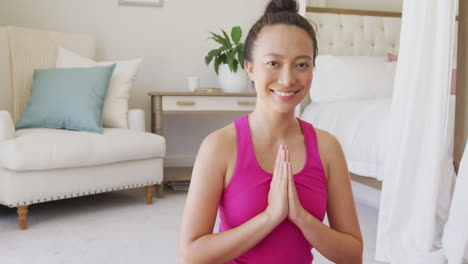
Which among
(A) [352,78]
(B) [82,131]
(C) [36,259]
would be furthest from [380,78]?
(C) [36,259]

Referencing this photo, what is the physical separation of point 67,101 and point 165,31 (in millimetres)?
1321

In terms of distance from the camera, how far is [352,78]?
120 inches

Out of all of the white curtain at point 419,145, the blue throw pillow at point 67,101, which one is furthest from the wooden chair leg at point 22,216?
the white curtain at point 419,145

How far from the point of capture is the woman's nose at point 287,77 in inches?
31.0

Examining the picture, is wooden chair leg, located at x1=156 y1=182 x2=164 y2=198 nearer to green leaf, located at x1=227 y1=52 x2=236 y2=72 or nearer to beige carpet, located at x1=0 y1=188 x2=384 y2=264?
beige carpet, located at x1=0 y1=188 x2=384 y2=264

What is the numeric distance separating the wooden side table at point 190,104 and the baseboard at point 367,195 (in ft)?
3.15

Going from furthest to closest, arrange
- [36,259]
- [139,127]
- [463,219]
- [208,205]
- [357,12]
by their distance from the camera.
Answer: [357,12]
[139,127]
[36,259]
[463,219]
[208,205]

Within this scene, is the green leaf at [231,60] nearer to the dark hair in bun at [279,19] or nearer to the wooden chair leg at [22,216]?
the wooden chair leg at [22,216]

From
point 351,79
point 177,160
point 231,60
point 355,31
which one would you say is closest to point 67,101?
point 231,60

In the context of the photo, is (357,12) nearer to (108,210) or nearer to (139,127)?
(139,127)

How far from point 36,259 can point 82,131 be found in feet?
3.09

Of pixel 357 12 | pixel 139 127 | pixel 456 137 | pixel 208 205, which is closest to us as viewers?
pixel 208 205

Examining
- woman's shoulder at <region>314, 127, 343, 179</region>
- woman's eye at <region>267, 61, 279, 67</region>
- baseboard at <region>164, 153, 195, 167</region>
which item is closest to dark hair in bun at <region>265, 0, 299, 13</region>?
woman's eye at <region>267, 61, 279, 67</region>

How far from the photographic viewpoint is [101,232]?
2.25 m
